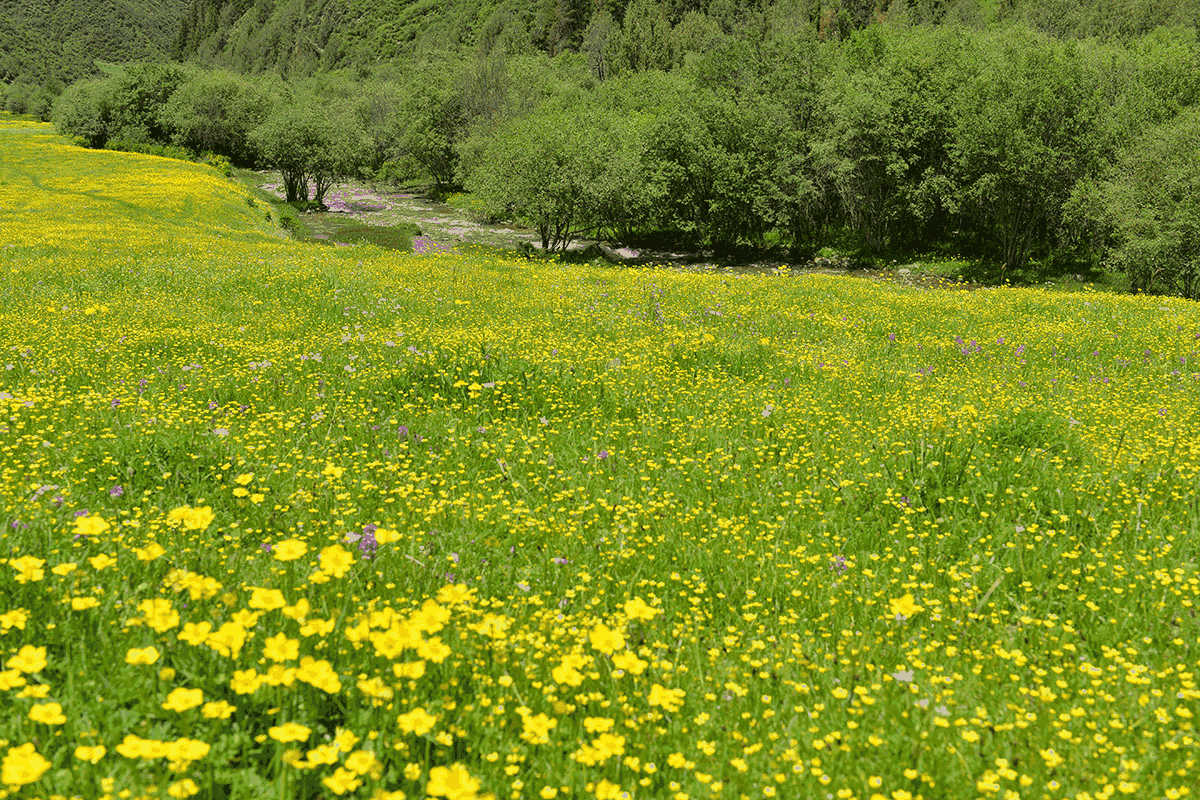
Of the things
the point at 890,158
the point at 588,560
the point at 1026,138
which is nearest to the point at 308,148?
the point at 890,158

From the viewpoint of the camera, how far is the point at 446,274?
66.2 feet

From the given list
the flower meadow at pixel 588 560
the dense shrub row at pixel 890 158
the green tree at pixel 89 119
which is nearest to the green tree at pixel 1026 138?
the dense shrub row at pixel 890 158

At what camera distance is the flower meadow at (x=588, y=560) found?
3217 mm

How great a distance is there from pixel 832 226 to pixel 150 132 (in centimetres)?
10629

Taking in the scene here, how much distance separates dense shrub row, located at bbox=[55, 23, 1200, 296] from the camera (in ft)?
139

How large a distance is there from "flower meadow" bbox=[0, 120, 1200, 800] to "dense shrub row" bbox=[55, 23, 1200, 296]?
36.8m

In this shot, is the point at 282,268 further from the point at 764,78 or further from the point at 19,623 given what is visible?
the point at 764,78

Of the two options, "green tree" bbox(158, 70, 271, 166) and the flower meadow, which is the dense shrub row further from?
"green tree" bbox(158, 70, 271, 166)

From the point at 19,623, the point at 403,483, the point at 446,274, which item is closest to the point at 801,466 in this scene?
the point at 403,483

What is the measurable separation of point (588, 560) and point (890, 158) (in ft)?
173

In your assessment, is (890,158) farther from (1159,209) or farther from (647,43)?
(647,43)

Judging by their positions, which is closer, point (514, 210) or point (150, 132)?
point (514, 210)

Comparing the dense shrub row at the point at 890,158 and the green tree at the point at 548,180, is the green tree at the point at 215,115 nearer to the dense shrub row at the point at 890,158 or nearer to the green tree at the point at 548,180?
the dense shrub row at the point at 890,158

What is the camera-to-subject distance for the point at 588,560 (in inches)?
216
